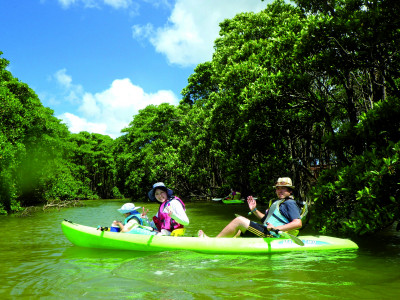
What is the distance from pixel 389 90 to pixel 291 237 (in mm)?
7658

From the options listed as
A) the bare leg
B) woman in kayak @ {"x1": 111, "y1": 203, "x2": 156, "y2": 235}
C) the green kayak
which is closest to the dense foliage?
the green kayak

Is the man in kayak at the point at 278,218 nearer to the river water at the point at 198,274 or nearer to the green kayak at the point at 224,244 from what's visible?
the green kayak at the point at 224,244

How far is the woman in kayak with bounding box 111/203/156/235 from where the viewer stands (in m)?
7.06

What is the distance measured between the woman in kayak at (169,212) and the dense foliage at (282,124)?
3029 millimetres

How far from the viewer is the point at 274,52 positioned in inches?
464

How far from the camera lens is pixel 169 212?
679 cm

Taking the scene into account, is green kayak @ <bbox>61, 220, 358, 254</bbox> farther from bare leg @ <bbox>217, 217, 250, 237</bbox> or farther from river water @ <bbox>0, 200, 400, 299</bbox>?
bare leg @ <bbox>217, 217, 250, 237</bbox>

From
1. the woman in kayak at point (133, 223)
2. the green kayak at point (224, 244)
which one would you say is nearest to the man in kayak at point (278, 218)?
the green kayak at point (224, 244)

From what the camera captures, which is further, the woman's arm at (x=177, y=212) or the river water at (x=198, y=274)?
the woman's arm at (x=177, y=212)

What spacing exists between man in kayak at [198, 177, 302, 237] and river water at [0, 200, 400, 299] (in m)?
0.52

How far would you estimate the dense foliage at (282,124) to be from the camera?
6691 mm

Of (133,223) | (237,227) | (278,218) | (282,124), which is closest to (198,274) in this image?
(237,227)

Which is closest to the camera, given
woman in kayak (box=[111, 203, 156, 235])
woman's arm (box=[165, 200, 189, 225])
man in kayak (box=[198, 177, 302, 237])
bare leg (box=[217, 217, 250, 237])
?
man in kayak (box=[198, 177, 302, 237])

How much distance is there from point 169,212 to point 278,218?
2186mm
